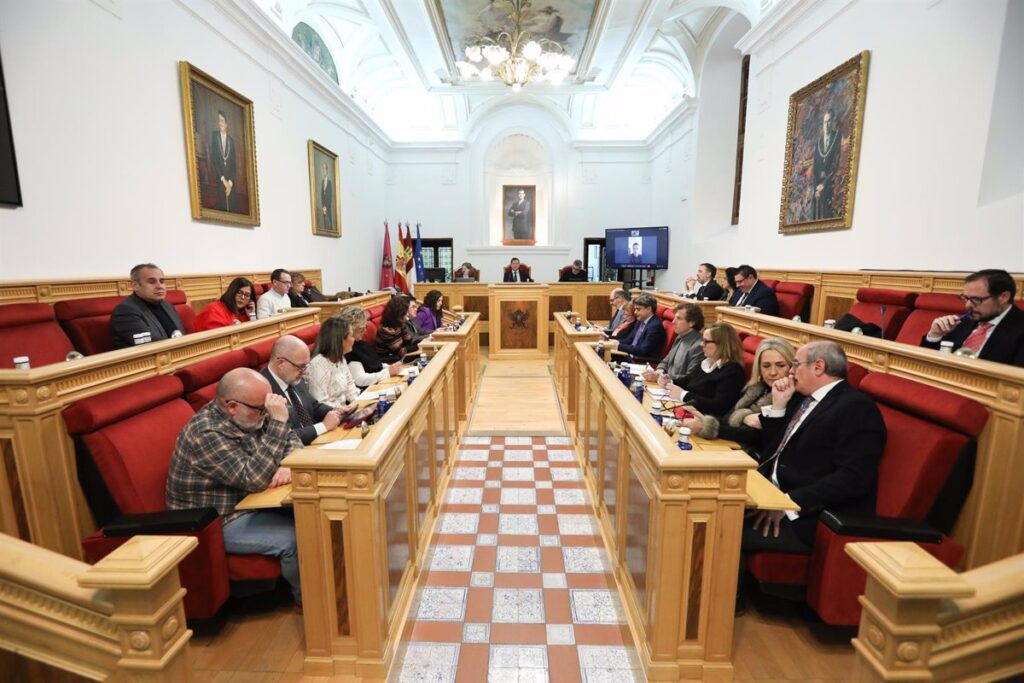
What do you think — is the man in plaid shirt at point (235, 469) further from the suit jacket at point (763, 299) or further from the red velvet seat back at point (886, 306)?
the suit jacket at point (763, 299)

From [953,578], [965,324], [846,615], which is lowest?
[846,615]

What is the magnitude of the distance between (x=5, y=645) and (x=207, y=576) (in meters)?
1.05

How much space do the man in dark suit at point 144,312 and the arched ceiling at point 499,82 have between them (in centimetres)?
547

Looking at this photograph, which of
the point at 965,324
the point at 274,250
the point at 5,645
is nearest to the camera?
the point at 5,645

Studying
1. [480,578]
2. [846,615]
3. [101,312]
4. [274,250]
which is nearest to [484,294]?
[274,250]

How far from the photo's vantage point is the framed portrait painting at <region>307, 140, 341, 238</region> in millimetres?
9184

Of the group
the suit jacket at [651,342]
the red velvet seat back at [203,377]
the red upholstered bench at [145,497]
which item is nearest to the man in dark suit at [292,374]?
the red velvet seat back at [203,377]

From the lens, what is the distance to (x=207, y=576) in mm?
2213

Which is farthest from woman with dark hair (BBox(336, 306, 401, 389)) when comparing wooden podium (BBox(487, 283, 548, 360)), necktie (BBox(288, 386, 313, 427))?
wooden podium (BBox(487, 283, 548, 360))

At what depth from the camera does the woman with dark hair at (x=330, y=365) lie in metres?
3.87

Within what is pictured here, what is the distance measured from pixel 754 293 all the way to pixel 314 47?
902 centimetres

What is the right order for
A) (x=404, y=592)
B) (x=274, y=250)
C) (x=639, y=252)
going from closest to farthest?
(x=404, y=592), (x=274, y=250), (x=639, y=252)

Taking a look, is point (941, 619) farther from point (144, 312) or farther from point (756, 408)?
point (144, 312)

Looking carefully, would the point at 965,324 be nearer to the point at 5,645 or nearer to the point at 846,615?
the point at 846,615
